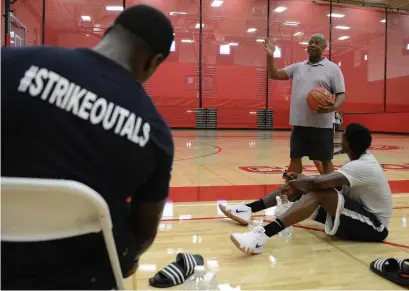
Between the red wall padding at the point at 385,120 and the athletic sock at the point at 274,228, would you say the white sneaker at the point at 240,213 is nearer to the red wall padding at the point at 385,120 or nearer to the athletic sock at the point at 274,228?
the athletic sock at the point at 274,228

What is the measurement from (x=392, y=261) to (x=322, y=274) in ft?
A: 1.22

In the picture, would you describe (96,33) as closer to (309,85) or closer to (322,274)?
(309,85)

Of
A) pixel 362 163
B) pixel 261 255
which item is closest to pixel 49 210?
pixel 261 255

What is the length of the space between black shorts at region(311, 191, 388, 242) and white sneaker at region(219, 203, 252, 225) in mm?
568

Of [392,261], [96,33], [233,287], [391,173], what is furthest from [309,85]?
[96,33]

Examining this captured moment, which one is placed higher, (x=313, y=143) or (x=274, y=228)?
(x=313, y=143)

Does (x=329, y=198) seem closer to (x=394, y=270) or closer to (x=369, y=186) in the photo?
(x=369, y=186)

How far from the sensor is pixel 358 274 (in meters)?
2.20

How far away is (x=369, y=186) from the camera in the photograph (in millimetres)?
2682

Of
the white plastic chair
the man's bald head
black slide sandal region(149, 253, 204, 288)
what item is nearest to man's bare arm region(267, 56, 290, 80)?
the man's bald head

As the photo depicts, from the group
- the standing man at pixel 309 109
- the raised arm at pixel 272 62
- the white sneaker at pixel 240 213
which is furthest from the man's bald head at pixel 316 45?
the white sneaker at pixel 240 213

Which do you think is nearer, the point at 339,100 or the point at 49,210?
the point at 49,210

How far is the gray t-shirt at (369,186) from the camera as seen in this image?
2629 mm

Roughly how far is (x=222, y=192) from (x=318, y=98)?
55.8 inches
